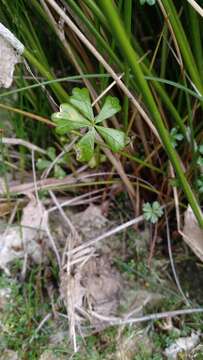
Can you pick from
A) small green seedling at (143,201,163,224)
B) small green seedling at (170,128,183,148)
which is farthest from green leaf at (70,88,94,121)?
small green seedling at (143,201,163,224)

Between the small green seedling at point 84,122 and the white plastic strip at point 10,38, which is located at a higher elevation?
the white plastic strip at point 10,38

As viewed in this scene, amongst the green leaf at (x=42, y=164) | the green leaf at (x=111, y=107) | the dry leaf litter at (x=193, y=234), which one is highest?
the green leaf at (x=111, y=107)

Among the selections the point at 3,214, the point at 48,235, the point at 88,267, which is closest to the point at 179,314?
the point at 88,267

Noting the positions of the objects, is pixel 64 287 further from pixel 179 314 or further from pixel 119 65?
pixel 119 65

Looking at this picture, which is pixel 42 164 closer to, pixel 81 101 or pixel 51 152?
pixel 51 152

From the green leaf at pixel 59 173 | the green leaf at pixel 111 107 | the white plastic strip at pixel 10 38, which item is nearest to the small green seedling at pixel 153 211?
the green leaf at pixel 59 173

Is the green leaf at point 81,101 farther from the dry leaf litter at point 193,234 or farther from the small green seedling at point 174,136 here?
the dry leaf litter at point 193,234

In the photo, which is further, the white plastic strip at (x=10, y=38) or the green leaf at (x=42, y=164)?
the green leaf at (x=42, y=164)

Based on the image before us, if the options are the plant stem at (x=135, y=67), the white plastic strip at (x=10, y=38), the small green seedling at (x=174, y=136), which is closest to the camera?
the plant stem at (x=135, y=67)
